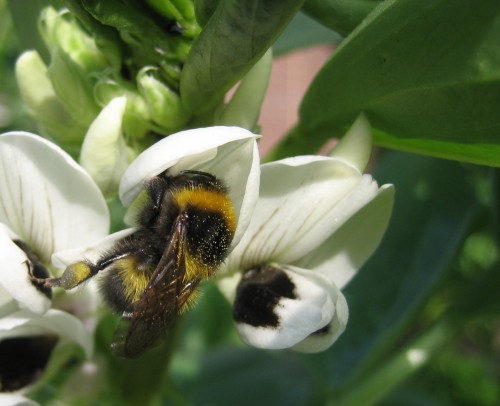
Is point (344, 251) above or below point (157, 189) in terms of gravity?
below

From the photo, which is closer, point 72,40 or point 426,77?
point 426,77

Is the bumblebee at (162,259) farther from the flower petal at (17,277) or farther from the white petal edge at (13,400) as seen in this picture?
the white petal edge at (13,400)

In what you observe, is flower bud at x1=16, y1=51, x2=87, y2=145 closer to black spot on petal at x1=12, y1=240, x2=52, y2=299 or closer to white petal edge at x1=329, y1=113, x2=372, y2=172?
black spot on petal at x1=12, y1=240, x2=52, y2=299

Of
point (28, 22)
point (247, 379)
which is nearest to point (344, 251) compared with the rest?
point (28, 22)

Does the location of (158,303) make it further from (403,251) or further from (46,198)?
(403,251)

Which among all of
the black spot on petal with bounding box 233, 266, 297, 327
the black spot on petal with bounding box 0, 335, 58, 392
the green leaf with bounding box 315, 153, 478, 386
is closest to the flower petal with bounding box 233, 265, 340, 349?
the black spot on petal with bounding box 233, 266, 297, 327

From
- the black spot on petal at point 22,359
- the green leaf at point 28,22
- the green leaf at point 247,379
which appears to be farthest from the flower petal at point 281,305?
the green leaf at point 247,379

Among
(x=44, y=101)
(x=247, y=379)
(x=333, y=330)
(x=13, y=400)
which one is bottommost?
(x=247, y=379)
